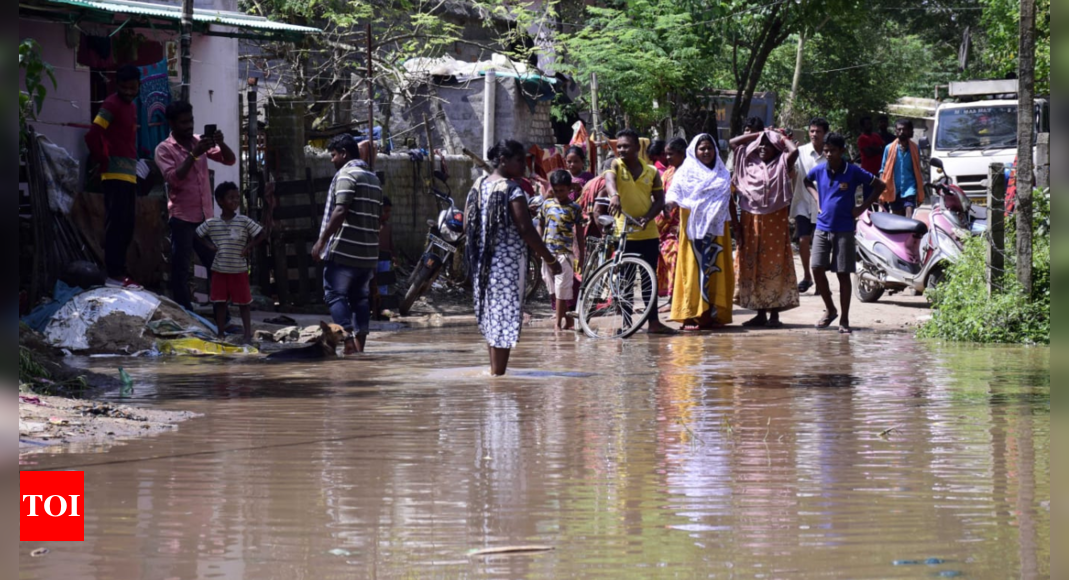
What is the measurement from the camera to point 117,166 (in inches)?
481

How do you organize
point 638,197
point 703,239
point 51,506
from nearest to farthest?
point 51,506 → point 638,197 → point 703,239

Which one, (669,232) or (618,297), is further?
(669,232)

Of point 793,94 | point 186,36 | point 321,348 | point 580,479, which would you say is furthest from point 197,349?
point 793,94

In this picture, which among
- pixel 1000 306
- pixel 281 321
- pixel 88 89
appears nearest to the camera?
pixel 1000 306

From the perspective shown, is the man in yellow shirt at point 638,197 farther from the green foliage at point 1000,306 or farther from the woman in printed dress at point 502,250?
the woman in printed dress at point 502,250

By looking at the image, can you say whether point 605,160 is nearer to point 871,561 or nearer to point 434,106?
point 434,106

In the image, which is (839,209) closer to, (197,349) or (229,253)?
(229,253)

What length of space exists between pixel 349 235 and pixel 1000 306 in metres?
5.54

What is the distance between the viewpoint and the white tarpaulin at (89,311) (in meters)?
10.7

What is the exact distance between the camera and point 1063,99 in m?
3.00

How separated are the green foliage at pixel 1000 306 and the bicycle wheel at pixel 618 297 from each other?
8.31 ft

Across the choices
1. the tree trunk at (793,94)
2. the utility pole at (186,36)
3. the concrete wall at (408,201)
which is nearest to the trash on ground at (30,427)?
the utility pole at (186,36)

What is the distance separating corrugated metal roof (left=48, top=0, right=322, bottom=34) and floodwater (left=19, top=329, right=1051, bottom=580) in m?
5.34

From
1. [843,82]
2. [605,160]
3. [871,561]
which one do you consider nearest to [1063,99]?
[871,561]
